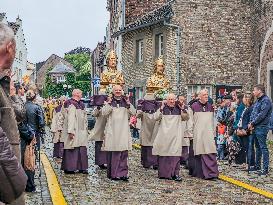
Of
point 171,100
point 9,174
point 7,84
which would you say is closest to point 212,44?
point 171,100

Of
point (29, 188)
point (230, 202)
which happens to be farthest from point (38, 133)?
point (230, 202)

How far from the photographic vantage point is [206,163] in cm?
1219

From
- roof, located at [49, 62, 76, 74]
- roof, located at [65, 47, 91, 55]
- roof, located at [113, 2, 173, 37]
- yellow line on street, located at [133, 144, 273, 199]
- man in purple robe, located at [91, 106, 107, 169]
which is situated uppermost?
roof, located at [65, 47, 91, 55]

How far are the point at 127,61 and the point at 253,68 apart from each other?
846cm

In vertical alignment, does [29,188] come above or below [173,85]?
below

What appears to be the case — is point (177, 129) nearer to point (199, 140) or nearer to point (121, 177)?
point (199, 140)

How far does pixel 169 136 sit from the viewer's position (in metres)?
12.0

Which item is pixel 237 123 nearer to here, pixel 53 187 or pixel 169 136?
pixel 169 136

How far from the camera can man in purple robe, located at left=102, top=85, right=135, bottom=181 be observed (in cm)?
1190

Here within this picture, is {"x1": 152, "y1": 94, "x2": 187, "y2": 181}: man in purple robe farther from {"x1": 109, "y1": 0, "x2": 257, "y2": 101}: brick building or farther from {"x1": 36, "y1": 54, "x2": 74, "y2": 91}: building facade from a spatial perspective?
{"x1": 36, "y1": 54, "x2": 74, "y2": 91}: building facade

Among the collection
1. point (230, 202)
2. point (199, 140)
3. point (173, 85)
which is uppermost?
point (173, 85)

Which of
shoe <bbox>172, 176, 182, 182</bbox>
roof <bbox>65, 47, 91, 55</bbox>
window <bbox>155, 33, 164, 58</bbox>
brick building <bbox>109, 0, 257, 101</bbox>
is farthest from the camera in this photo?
roof <bbox>65, 47, 91, 55</bbox>

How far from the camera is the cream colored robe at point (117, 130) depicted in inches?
471

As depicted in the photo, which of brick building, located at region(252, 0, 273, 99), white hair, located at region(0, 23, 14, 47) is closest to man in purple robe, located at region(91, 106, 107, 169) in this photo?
brick building, located at region(252, 0, 273, 99)
